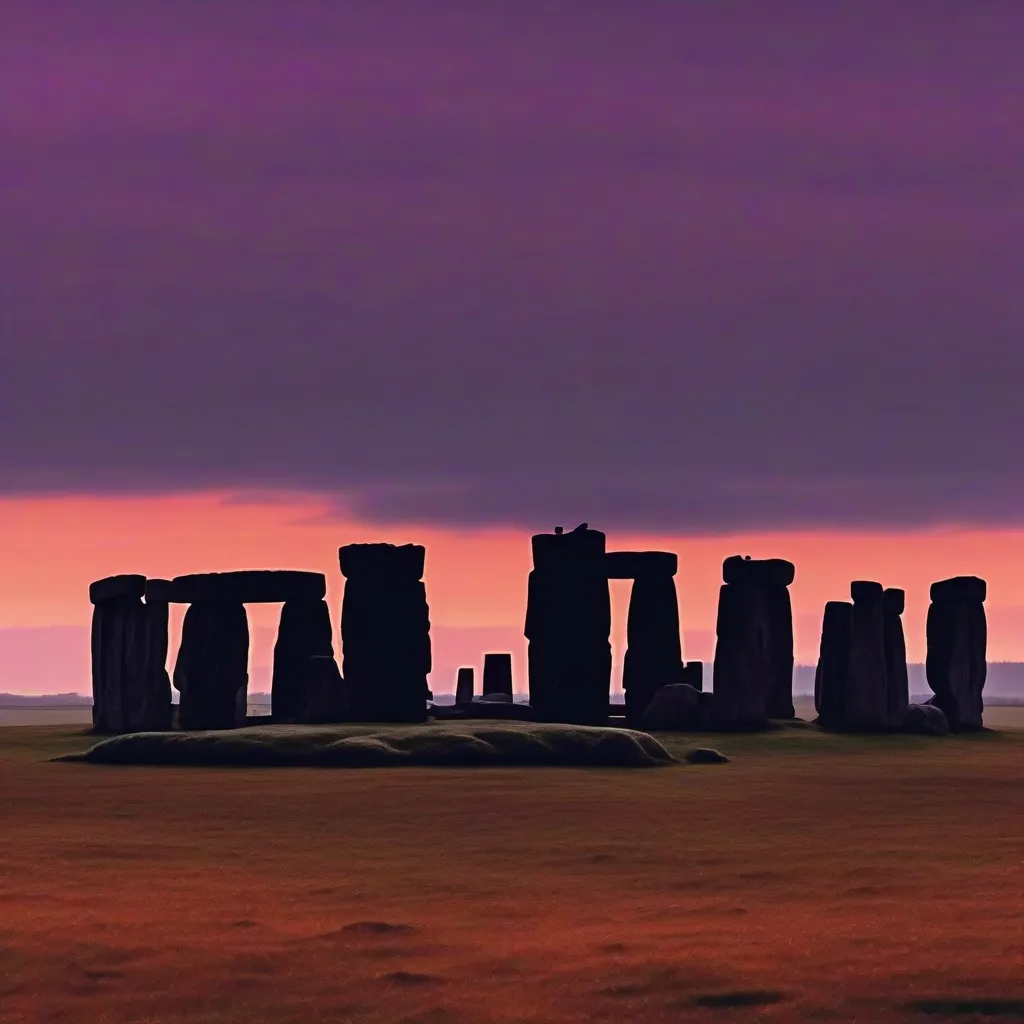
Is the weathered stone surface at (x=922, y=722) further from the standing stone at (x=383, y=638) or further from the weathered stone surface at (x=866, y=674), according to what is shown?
the standing stone at (x=383, y=638)

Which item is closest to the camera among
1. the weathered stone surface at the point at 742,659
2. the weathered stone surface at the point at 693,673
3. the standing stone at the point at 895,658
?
the weathered stone surface at the point at 742,659

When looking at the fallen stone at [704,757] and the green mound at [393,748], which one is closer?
the green mound at [393,748]

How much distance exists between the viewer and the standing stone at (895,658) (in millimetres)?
42531

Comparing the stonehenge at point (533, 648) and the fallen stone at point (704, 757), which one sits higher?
the stonehenge at point (533, 648)

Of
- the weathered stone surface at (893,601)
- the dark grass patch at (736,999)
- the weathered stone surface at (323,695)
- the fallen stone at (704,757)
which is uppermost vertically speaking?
the weathered stone surface at (893,601)

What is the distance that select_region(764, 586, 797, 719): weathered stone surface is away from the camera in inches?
1779

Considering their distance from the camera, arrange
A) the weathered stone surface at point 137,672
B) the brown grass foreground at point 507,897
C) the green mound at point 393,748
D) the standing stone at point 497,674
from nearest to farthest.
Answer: the brown grass foreground at point 507,897
the green mound at point 393,748
the weathered stone surface at point 137,672
the standing stone at point 497,674

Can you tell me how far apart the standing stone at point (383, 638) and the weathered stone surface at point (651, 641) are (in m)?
6.65

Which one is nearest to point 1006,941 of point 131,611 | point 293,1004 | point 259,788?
point 293,1004

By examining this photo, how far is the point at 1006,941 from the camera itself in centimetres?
1376

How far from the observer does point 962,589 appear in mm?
45781

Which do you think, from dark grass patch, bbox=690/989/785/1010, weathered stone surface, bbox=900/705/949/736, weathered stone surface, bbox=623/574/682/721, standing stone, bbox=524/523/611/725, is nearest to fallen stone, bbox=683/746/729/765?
standing stone, bbox=524/523/611/725

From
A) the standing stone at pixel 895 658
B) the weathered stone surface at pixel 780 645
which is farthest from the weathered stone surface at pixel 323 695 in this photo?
the standing stone at pixel 895 658

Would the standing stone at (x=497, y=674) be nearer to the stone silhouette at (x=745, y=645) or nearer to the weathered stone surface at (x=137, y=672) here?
the stone silhouette at (x=745, y=645)
